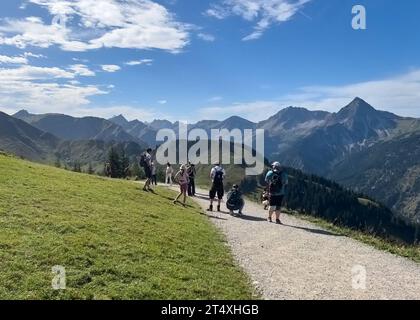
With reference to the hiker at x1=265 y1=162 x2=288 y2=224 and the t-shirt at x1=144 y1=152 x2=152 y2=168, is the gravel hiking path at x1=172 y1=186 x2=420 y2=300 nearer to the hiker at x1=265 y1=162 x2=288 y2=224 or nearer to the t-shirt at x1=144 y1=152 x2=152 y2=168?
the hiker at x1=265 y1=162 x2=288 y2=224

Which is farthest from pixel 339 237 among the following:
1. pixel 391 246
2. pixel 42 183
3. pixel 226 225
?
pixel 42 183

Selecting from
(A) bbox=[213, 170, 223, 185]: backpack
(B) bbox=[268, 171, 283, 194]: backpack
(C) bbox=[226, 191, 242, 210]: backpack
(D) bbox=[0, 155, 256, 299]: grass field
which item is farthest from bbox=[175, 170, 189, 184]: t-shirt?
(B) bbox=[268, 171, 283, 194]: backpack

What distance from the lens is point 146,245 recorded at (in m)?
19.3

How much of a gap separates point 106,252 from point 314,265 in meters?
9.05

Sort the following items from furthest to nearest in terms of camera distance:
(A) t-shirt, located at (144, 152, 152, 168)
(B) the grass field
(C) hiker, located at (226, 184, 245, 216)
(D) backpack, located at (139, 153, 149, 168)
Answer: (A) t-shirt, located at (144, 152, 152, 168)
(D) backpack, located at (139, 153, 149, 168)
(C) hiker, located at (226, 184, 245, 216)
(B) the grass field

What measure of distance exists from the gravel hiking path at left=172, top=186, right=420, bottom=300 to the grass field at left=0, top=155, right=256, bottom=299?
44.4 inches

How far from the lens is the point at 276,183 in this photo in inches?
1209

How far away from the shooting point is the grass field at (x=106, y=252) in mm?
13680

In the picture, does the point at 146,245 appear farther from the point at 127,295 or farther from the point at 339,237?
the point at 339,237

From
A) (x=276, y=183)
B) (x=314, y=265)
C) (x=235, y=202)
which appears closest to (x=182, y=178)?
(x=235, y=202)

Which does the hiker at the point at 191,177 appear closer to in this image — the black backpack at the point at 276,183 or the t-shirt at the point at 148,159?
the t-shirt at the point at 148,159

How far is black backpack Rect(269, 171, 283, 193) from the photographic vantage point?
30703 millimetres

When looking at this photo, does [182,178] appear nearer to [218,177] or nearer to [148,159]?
[218,177]

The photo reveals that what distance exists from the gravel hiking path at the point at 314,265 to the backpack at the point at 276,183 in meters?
2.62
